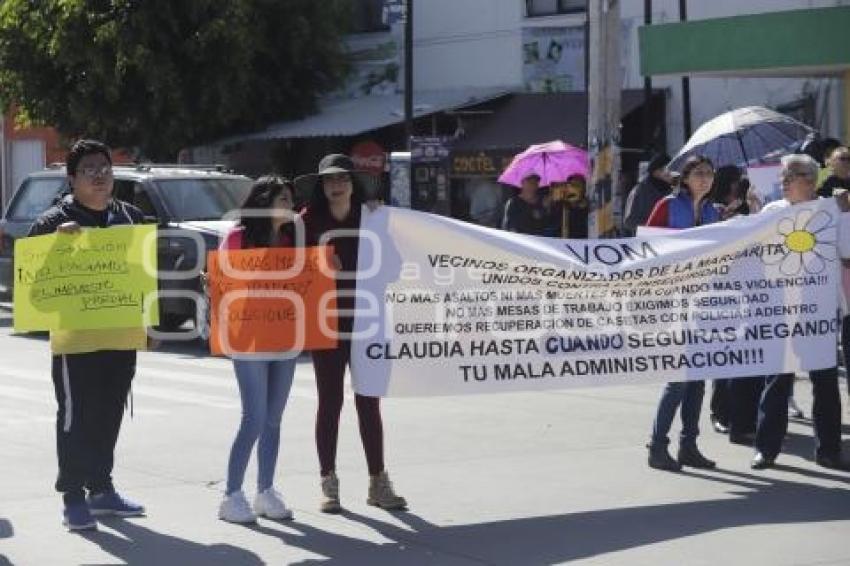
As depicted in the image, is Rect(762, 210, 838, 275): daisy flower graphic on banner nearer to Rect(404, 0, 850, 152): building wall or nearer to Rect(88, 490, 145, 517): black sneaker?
Rect(88, 490, 145, 517): black sneaker

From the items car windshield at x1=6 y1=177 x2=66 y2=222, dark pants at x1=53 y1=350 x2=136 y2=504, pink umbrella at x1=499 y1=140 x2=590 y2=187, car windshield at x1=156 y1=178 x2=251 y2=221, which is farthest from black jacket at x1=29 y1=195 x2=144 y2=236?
pink umbrella at x1=499 y1=140 x2=590 y2=187

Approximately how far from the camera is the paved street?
7.24 meters

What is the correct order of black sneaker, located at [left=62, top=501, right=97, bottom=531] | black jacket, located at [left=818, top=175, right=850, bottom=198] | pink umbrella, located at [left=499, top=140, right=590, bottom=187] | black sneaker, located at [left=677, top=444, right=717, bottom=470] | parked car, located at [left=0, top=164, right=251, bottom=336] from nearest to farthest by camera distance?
black sneaker, located at [left=62, top=501, right=97, bottom=531] → black sneaker, located at [left=677, top=444, right=717, bottom=470] → black jacket, located at [left=818, top=175, right=850, bottom=198] → parked car, located at [left=0, top=164, right=251, bottom=336] → pink umbrella, located at [left=499, top=140, right=590, bottom=187]

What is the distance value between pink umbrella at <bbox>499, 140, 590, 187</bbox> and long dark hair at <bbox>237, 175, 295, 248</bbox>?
12308 millimetres

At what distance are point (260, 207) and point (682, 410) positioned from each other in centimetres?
295

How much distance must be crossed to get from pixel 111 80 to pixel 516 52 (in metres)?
6.88

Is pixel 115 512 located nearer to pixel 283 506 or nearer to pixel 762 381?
pixel 283 506

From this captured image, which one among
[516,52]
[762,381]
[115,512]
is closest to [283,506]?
[115,512]

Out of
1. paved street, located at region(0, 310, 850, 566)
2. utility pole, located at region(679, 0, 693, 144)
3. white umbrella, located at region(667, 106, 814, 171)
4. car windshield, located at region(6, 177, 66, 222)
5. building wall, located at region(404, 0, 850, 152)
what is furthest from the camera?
utility pole, located at region(679, 0, 693, 144)

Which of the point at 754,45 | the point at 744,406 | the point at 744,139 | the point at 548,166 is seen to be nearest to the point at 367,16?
the point at 548,166

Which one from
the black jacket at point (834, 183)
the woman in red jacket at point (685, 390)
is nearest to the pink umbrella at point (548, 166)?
the black jacket at point (834, 183)

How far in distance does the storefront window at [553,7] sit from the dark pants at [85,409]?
19134 mm

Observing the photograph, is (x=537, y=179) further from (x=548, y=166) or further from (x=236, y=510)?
(x=236, y=510)

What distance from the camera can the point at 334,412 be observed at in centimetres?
816
